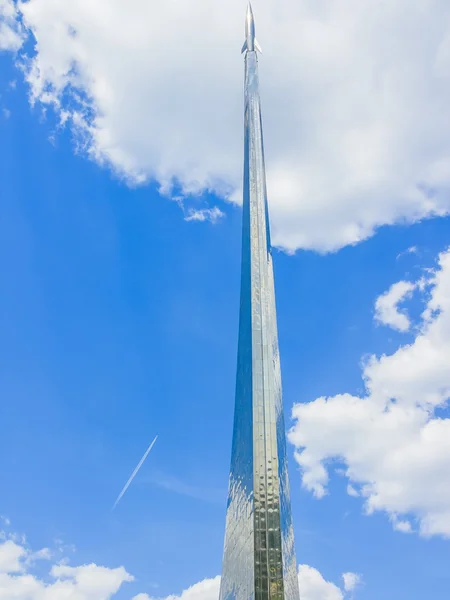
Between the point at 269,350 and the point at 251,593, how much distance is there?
10.2 meters

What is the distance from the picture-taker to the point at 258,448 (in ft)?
92.3

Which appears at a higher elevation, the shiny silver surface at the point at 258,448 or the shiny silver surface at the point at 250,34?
the shiny silver surface at the point at 250,34

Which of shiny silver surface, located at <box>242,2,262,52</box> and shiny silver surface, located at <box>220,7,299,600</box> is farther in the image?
shiny silver surface, located at <box>242,2,262,52</box>

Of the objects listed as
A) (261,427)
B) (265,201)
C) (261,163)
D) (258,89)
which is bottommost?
A: (261,427)

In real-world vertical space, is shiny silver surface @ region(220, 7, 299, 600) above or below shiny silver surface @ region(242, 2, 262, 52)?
below

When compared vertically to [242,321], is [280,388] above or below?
below

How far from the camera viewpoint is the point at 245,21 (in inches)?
1644

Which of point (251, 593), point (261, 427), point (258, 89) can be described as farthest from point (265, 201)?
point (251, 593)

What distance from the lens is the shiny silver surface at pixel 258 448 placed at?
26844 millimetres

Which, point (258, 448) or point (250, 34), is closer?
point (258, 448)

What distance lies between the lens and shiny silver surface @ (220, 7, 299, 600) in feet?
88.1

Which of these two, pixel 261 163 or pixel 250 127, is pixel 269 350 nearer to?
pixel 261 163

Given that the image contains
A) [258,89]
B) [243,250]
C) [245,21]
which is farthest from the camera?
[245,21]

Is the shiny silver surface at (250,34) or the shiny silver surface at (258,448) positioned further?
the shiny silver surface at (250,34)
